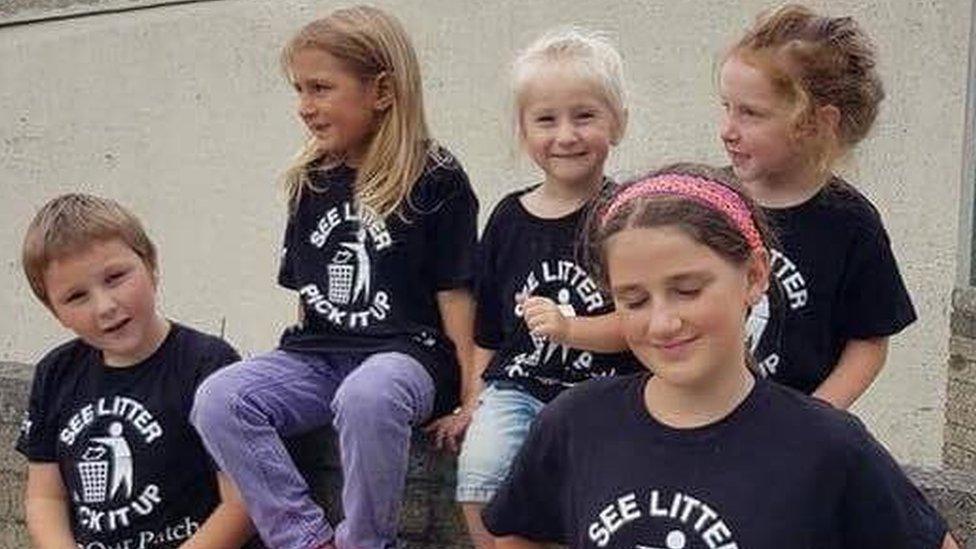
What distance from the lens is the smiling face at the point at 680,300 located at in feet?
7.84

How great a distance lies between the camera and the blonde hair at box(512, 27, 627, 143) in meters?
3.43

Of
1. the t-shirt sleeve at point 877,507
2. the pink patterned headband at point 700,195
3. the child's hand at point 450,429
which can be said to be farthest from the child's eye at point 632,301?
the child's hand at point 450,429

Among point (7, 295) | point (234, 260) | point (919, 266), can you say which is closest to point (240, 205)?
point (234, 260)

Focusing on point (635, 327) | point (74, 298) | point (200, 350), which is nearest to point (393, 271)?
point (200, 350)

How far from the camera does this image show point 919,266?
669 centimetres

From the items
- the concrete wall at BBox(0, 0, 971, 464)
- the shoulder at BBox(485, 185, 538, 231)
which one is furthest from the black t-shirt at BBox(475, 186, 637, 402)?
the concrete wall at BBox(0, 0, 971, 464)

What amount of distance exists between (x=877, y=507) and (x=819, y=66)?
3.51ft

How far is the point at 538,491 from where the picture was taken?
2658 mm

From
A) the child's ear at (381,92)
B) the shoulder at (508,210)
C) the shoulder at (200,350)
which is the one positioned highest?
the child's ear at (381,92)

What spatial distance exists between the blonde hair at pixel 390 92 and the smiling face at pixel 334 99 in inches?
0.7

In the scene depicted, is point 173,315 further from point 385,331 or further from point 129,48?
point 385,331

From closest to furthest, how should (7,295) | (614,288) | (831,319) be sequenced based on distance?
(614,288) → (831,319) → (7,295)

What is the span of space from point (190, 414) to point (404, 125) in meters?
0.77

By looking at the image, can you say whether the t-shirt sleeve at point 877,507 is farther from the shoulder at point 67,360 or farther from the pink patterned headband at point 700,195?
the shoulder at point 67,360
